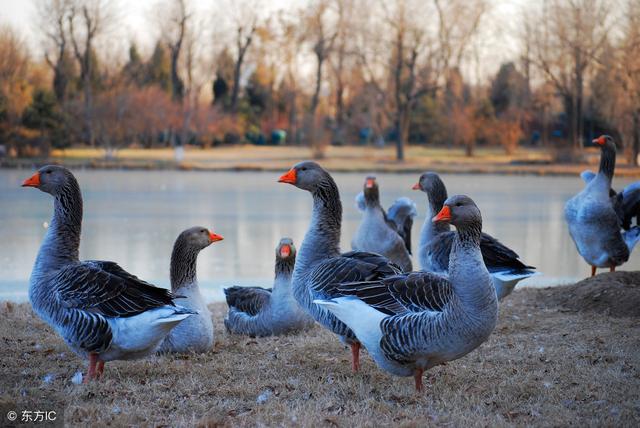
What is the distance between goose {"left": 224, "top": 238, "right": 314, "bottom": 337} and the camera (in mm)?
6527

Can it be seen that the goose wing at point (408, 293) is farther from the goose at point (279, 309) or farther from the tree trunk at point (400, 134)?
the tree trunk at point (400, 134)

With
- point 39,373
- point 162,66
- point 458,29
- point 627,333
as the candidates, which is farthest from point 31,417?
point 162,66

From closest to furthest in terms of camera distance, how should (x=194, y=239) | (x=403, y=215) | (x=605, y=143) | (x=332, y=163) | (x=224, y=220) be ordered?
1. (x=194, y=239)
2. (x=605, y=143)
3. (x=403, y=215)
4. (x=224, y=220)
5. (x=332, y=163)

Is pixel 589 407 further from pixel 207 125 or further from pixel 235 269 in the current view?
pixel 207 125

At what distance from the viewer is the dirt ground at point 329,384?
168 inches

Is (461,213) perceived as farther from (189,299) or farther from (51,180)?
(51,180)

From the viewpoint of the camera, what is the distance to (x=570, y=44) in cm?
3519

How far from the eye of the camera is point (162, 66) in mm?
55719

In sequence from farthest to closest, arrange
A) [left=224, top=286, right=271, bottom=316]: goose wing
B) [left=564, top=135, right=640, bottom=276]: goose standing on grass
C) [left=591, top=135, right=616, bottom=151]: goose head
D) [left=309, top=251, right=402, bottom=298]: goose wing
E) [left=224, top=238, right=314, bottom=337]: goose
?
[left=591, top=135, right=616, bottom=151]: goose head < [left=564, top=135, right=640, bottom=276]: goose standing on grass < [left=224, top=286, right=271, bottom=316]: goose wing < [left=224, top=238, right=314, bottom=337]: goose < [left=309, top=251, right=402, bottom=298]: goose wing

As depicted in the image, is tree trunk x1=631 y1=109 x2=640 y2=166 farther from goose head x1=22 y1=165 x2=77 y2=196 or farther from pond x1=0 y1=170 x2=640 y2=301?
goose head x1=22 y1=165 x2=77 y2=196

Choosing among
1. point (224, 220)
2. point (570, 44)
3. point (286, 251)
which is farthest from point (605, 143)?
point (570, 44)

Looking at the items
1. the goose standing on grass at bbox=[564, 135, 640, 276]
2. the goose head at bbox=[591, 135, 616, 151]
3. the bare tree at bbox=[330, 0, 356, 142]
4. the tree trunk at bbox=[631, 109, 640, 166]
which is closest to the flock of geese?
the goose standing on grass at bbox=[564, 135, 640, 276]

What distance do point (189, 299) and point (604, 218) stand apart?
4791mm

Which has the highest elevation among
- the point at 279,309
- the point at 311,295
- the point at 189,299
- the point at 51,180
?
the point at 51,180
